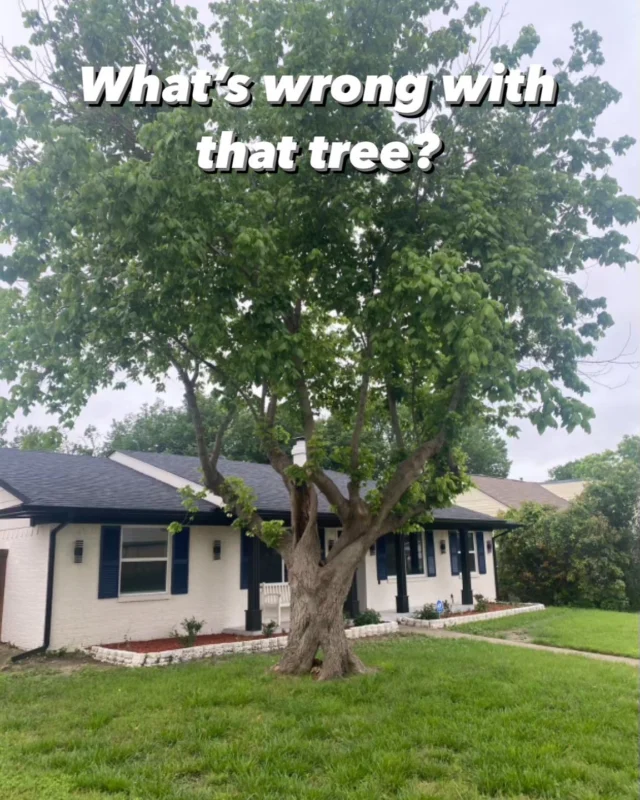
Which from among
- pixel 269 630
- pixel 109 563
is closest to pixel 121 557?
pixel 109 563

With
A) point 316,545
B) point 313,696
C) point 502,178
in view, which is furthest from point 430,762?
point 502,178

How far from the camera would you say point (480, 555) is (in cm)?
1988

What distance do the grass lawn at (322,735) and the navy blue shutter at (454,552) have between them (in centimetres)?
1059

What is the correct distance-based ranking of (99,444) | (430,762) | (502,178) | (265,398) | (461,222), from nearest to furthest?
1. (430,762)
2. (461,222)
3. (502,178)
4. (265,398)
5. (99,444)

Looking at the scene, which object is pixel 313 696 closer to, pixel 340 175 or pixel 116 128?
pixel 340 175

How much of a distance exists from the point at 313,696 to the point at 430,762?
2.19 m

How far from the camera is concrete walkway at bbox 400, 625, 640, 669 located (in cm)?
965

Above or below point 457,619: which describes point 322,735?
above

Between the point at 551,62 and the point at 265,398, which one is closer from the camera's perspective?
the point at 551,62

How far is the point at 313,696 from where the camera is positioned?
22.0 feet

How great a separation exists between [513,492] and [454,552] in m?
13.1

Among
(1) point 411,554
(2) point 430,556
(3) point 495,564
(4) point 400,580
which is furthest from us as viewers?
(3) point 495,564

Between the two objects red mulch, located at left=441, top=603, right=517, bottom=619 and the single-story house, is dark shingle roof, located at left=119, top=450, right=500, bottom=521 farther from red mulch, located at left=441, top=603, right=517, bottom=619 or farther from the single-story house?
red mulch, located at left=441, top=603, right=517, bottom=619

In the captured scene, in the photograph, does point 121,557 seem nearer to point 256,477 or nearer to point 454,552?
point 256,477
